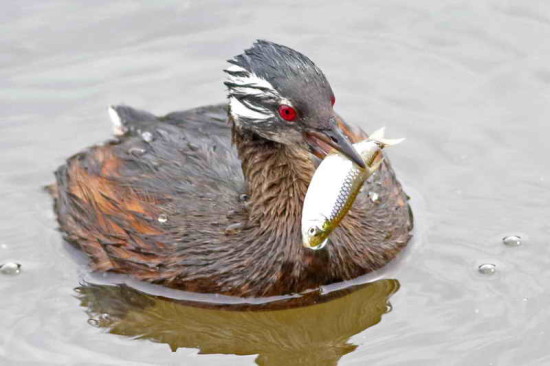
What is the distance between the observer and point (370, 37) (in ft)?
48.8

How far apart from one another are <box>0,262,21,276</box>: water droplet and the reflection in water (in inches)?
31.7

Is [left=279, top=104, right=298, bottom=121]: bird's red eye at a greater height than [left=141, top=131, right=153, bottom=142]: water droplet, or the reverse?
[left=279, top=104, right=298, bottom=121]: bird's red eye

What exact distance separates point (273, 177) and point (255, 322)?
51.1 inches

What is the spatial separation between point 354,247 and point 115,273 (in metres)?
2.20

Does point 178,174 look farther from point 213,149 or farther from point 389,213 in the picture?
point 389,213

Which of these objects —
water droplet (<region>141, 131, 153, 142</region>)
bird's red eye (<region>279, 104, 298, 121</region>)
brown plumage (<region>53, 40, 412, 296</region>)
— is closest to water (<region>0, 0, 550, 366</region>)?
brown plumage (<region>53, 40, 412, 296</region>)

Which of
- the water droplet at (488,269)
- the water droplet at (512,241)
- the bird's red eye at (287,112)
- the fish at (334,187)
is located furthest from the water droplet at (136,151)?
the water droplet at (512,241)

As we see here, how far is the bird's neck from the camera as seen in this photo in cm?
1110

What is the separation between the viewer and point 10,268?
39.7 ft

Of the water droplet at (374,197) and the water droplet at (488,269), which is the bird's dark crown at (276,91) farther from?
the water droplet at (488,269)

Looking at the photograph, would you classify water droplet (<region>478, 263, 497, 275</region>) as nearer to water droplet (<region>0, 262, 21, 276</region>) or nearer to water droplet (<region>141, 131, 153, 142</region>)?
water droplet (<region>141, 131, 153, 142</region>)

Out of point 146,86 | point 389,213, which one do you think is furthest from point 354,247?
point 146,86

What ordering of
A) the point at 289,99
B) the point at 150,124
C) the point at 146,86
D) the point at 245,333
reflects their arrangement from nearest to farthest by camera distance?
1. the point at 289,99
2. the point at 245,333
3. the point at 150,124
4. the point at 146,86

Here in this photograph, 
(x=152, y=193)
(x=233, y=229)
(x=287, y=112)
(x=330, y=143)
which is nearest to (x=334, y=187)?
(x=330, y=143)
